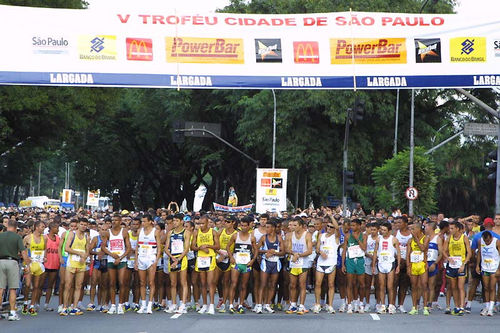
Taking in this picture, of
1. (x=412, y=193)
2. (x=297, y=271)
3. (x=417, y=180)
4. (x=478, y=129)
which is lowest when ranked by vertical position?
(x=297, y=271)

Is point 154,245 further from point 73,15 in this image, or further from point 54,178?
point 54,178

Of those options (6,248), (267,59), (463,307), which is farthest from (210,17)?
(463,307)

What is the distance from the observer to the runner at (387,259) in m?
18.8

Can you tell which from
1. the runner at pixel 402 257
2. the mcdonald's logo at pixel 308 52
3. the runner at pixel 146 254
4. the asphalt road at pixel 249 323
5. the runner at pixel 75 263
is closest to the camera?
the asphalt road at pixel 249 323

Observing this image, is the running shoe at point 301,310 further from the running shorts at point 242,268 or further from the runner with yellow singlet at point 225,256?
the runner with yellow singlet at point 225,256

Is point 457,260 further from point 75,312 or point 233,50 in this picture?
point 75,312

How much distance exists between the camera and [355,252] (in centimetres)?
→ 1909

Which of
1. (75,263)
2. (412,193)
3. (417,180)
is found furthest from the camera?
(417,180)

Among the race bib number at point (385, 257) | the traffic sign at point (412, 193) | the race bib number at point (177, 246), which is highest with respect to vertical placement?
the traffic sign at point (412, 193)

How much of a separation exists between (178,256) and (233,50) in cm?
395

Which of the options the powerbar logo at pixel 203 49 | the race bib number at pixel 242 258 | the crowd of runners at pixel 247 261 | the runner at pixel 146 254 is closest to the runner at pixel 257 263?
the crowd of runners at pixel 247 261

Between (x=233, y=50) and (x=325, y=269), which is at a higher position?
(x=233, y=50)

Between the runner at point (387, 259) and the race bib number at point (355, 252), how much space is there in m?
0.31

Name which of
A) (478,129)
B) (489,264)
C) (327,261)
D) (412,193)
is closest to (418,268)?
(489,264)
